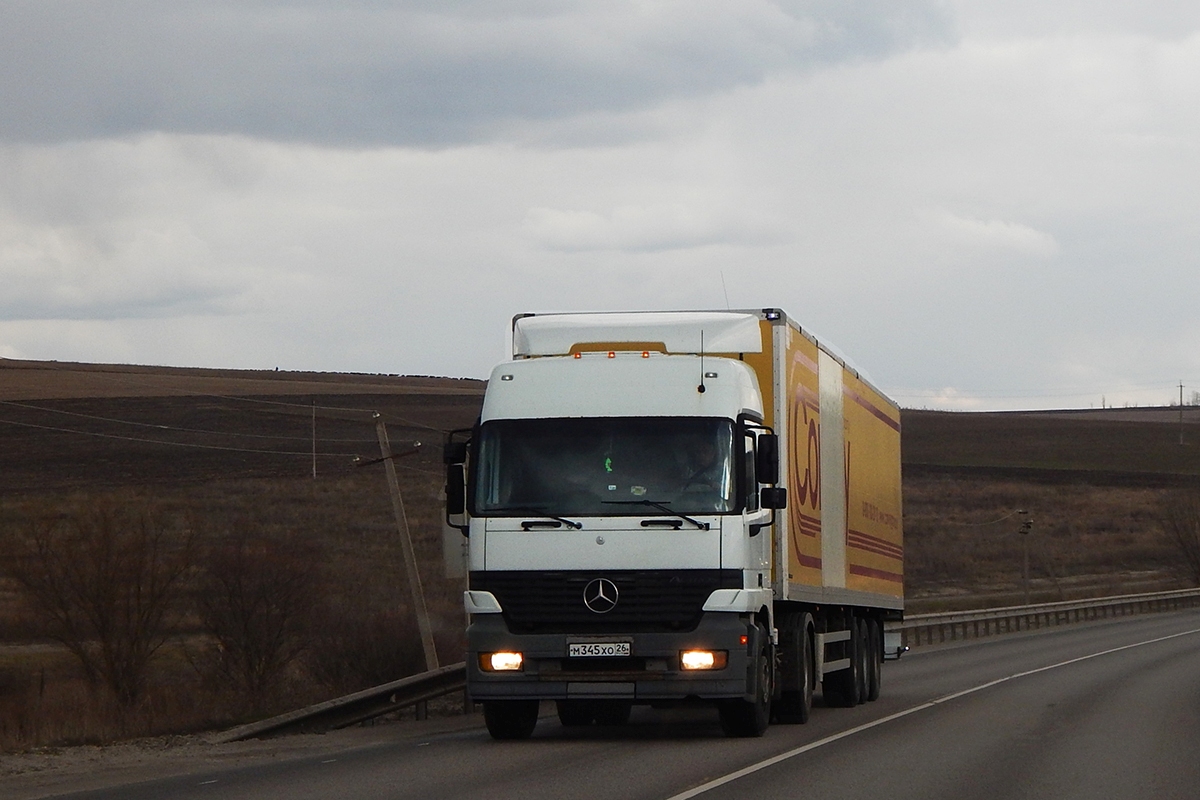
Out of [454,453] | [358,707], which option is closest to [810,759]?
[454,453]

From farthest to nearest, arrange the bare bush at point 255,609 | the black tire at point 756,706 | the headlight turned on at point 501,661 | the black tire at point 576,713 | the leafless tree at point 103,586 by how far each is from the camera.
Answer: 1. the leafless tree at point 103,586
2. the bare bush at point 255,609
3. the black tire at point 576,713
4. the black tire at point 756,706
5. the headlight turned on at point 501,661

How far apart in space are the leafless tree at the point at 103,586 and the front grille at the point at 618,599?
19704 millimetres

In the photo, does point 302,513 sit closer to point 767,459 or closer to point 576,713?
point 576,713

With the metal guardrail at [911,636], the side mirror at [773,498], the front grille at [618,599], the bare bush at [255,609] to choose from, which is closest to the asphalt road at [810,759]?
the metal guardrail at [911,636]

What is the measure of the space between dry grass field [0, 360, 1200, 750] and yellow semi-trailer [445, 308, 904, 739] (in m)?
5.57

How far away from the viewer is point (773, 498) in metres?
14.4

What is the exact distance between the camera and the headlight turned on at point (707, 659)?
14.2 metres

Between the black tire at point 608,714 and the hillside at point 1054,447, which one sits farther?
the hillside at point 1054,447

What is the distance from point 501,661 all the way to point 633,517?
1.70 meters

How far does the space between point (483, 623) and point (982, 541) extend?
62115 mm

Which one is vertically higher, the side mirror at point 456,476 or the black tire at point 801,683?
the side mirror at point 456,476

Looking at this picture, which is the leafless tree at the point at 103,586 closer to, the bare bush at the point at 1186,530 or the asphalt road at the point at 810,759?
the asphalt road at the point at 810,759

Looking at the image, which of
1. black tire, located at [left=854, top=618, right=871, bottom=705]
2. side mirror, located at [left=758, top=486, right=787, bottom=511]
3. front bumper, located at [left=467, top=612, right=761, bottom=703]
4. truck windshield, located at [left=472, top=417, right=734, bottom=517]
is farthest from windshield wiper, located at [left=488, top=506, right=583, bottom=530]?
black tire, located at [left=854, top=618, right=871, bottom=705]

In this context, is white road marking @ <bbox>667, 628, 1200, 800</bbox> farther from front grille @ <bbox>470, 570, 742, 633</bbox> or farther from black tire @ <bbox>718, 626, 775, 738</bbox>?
front grille @ <bbox>470, 570, 742, 633</bbox>
